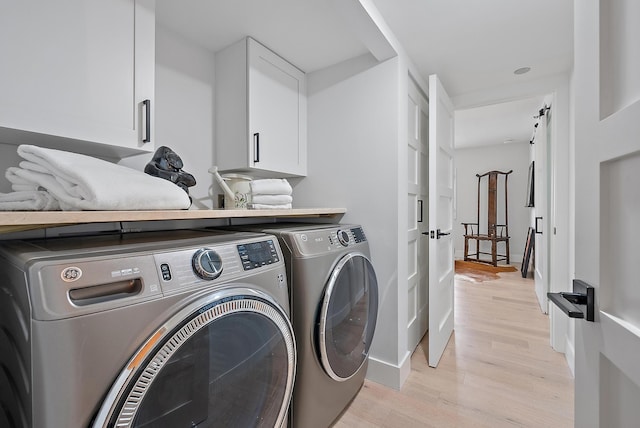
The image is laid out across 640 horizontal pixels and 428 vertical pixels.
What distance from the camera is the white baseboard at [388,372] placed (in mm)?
1739

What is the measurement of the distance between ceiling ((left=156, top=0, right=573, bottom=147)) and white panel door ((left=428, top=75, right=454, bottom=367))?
0.25m

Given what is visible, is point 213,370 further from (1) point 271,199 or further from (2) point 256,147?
(2) point 256,147

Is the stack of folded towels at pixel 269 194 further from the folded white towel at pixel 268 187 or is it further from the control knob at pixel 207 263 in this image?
the control knob at pixel 207 263

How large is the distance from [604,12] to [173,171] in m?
1.41

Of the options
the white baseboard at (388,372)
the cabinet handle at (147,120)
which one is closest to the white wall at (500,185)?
the white baseboard at (388,372)

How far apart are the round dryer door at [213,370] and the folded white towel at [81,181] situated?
1.25ft

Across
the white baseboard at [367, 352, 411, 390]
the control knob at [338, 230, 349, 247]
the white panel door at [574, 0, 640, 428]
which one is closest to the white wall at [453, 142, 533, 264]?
the white baseboard at [367, 352, 411, 390]

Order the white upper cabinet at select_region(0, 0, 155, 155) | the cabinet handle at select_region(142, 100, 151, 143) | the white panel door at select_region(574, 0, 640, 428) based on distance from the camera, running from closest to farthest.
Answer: the white panel door at select_region(574, 0, 640, 428) → the white upper cabinet at select_region(0, 0, 155, 155) → the cabinet handle at select_region(142, 100, 151, 143)

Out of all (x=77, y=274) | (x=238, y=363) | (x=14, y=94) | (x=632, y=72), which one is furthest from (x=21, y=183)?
(x=632, y=72)

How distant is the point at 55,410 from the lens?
0.56 m

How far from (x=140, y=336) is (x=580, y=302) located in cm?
97

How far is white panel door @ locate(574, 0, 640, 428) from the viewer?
0.48 meters

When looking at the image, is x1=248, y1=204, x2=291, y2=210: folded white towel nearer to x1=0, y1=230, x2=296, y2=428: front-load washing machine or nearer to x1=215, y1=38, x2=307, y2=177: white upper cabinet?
x1=215, y1=38, x2=307, y2=177: white upper cabinet

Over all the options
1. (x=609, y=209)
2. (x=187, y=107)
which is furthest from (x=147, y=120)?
(x=609, y=209)
